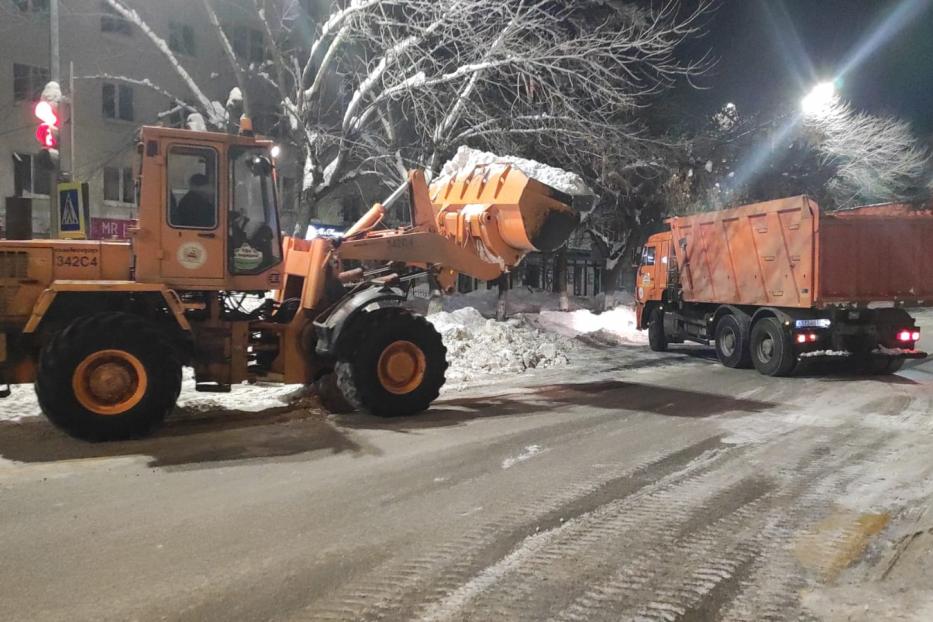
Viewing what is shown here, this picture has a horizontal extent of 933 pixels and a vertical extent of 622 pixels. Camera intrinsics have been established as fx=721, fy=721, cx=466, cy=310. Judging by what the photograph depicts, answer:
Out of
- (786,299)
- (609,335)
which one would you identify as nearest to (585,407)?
(786,299)

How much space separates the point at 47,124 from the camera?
35.2 ft

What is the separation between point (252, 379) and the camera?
800 cm

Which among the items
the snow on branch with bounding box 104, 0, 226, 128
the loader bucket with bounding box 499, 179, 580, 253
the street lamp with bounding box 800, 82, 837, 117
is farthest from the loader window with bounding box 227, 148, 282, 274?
the street lamp with bounding box 800, 82, 837, 117

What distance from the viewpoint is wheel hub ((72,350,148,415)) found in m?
6.70

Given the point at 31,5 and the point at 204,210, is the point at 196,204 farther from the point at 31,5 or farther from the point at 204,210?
the point at 31,5

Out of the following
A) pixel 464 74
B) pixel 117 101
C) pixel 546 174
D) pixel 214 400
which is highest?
pixel 117 101

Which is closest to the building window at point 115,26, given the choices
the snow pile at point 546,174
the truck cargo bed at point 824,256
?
the snow pile at point 546,174

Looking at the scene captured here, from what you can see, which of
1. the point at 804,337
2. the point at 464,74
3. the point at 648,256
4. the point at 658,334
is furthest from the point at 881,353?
the point at 464,74

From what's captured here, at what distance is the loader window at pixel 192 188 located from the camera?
23.7ft

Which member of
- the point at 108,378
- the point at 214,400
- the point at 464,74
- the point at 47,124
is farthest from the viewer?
the point at 464,74

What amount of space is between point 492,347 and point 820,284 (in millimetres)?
5706

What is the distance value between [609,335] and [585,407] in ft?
30.0

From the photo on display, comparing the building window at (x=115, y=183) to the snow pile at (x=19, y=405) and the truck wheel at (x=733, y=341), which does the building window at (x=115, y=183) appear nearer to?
the snow pile at (x=19, y=405)

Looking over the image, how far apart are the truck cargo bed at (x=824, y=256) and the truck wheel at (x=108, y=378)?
9.89m
